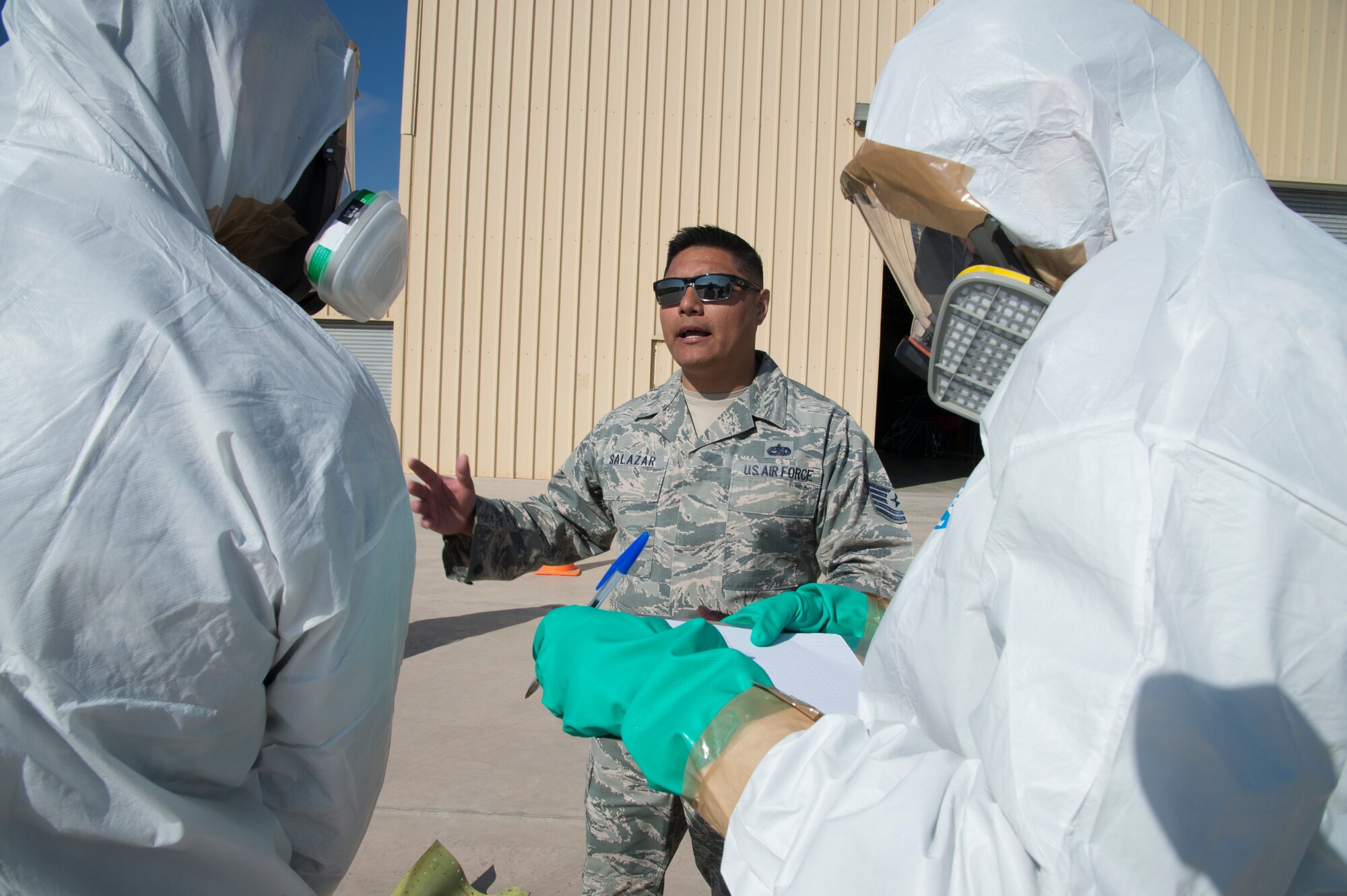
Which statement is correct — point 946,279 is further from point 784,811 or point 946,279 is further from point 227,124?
point 227,124

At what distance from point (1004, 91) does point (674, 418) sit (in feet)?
4.44

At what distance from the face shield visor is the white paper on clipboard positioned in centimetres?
45

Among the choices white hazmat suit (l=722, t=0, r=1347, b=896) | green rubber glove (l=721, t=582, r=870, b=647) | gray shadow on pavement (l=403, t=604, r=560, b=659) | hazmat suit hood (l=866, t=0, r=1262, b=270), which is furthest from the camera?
gray shadow on pavement (l=403, t=604, r=560, b=659)

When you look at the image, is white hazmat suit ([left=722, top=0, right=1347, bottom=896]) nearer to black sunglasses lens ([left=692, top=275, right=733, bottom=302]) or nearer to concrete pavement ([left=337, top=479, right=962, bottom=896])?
black sunglasses lens ([left=692, top=275, right=733, bottom=302])

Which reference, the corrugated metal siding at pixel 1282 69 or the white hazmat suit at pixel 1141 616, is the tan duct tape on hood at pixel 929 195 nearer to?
the white hazmat suit at pixel 1141 616

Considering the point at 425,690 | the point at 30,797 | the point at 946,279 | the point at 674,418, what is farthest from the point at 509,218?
the point at 30,797

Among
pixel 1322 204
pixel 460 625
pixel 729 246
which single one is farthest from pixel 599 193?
pixel 1322 204

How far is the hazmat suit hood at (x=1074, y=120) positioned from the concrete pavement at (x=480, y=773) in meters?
2.11

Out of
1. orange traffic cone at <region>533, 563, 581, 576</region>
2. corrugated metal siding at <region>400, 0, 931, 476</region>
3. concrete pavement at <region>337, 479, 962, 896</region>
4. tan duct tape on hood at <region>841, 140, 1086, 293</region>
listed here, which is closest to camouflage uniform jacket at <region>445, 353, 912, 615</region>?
tan duct tape on hood at <region>841, 140, 1086, 293</region>

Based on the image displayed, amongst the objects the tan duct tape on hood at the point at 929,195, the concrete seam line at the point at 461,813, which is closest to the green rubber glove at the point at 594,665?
the tan duct tape on hood at the point at 929,195

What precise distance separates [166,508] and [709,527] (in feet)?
4.69

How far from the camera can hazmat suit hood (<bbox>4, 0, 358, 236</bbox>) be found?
0.86 meters

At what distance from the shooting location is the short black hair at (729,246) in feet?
7.45

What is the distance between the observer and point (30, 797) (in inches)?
28.0
